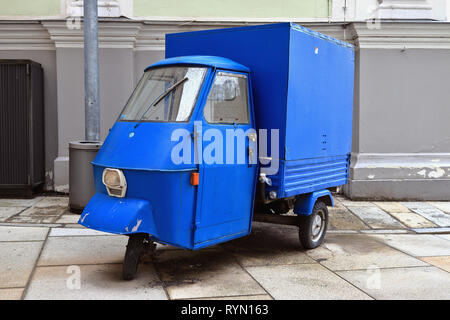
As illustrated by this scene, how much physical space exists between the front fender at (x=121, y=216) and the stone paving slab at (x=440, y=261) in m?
3.46

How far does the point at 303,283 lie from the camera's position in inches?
200

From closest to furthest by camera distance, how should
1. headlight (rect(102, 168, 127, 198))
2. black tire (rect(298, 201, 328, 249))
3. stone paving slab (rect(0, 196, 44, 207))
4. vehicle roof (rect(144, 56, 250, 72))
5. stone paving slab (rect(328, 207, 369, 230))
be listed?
headlight (rect(102, 168, 127, 198))
vehicle roof (rect(144, 56, 250, 72))
black tire (rect(298, 201, 328, 249))
stone paving slab (rect(328, 207, 369, 230))
stone paving slab (rect(0, 196, 44, 207))

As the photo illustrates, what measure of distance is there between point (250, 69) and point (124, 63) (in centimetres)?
470

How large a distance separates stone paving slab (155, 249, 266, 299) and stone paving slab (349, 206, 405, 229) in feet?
10.4

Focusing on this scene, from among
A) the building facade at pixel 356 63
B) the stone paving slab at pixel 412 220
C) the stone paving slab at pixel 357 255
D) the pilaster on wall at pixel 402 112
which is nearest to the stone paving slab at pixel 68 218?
the building facade at pixel 356 63

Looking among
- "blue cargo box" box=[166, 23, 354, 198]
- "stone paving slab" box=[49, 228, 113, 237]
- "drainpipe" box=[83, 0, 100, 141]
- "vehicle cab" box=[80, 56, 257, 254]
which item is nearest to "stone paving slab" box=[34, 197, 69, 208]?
"drainpipe" box=[83, 0, 100, 141]

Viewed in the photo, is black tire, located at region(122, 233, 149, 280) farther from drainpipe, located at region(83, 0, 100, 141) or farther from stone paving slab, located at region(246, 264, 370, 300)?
drainpipe, located at region(83, 0, 100, 141)

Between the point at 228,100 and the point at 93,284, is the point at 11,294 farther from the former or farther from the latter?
the point at 228,100

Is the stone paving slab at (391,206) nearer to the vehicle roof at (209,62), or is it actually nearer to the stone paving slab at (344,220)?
the stone paving slab at (344,220)

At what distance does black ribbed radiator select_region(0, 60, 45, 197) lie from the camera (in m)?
9.09

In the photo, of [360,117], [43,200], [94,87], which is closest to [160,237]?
[94,87]

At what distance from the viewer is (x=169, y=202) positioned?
4695 millimetres

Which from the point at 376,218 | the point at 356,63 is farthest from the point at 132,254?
the point at 356,63

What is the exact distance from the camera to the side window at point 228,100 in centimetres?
515
